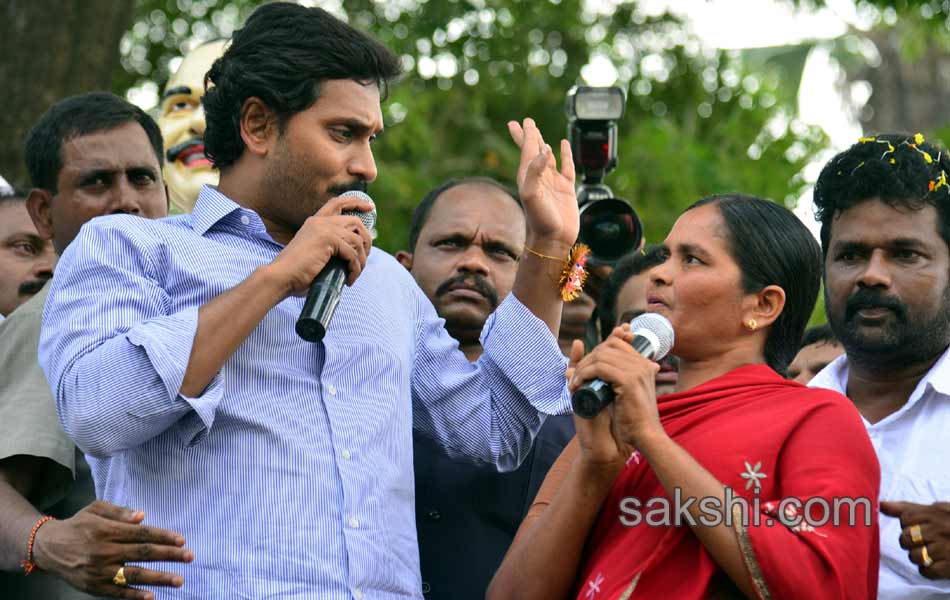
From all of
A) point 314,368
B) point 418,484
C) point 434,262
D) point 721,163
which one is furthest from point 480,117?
point 314,368

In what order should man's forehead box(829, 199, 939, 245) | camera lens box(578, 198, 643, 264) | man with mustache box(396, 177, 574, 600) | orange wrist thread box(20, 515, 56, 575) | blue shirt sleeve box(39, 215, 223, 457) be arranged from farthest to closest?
camera lens box(578, 198, 643, 264) < man with mustache box(396, 177, 574, 600) < man's forehead box(829, 199, 939, 245) < orange wrist thread box(20, 515, 56, 575) < blue shirt sleeve box(39, 215, 223, 457)

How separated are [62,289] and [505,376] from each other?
1147 mm

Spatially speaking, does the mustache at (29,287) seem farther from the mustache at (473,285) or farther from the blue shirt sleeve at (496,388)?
the blue shirt sleeve at (496,388)

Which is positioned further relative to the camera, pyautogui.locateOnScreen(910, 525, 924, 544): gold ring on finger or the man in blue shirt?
pyautogui.locateOnScreen(910, 525, 924, 544): gold ring on finger

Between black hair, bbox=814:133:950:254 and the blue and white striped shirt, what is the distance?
106 cm

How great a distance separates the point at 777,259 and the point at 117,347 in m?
1.61

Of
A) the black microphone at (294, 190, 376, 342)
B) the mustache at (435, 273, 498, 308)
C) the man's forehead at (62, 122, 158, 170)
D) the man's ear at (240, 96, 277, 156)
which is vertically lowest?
the mustache at (435, 273, 498, 308)

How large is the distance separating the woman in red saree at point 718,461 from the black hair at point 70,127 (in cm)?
207

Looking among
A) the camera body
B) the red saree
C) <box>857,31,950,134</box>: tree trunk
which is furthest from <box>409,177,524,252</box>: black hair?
<box>857,31,950,134</box>: tree trunk

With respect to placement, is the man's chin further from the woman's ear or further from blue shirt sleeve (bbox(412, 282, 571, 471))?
the woman's ear

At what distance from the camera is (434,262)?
206 inches

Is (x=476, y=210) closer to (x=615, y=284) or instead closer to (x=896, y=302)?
(x=615, y=284)

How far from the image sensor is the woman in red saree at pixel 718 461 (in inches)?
120

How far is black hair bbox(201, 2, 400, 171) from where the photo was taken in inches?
146
